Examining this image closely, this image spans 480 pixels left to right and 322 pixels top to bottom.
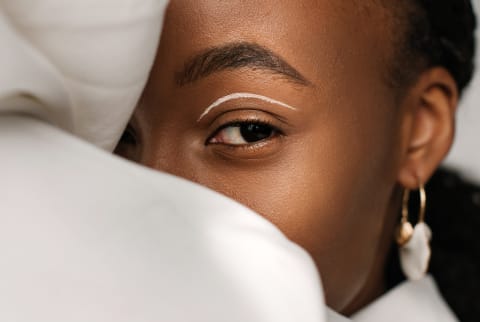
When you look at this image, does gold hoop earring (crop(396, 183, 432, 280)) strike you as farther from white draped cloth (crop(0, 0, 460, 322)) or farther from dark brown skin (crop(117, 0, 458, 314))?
white draped cloth (crop(0, 0, 460, 322))

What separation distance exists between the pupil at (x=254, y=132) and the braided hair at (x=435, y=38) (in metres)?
0.18

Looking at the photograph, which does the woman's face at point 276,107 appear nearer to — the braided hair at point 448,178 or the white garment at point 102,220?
the braided hair at point 448,178

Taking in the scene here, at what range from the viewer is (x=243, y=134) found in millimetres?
764

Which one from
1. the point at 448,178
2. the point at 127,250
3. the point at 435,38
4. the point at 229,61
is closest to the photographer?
the point at 127,250

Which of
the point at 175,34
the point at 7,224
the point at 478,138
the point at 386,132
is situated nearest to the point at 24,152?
the point at 7,224

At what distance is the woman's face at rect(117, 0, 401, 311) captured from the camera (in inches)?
28.5

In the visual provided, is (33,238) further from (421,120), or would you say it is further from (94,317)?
(421,120)

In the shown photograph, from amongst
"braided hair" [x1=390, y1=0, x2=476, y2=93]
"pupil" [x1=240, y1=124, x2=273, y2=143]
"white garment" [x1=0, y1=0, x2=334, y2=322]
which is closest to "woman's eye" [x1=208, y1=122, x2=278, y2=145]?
"pupil" [x1=240, y1=124, x2=273, y2=143]

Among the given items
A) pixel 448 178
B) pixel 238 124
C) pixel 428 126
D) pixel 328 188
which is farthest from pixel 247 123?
pixel 448 178

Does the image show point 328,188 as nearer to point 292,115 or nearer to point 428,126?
point 292,115

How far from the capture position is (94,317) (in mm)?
370

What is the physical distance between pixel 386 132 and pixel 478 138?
2.64ft

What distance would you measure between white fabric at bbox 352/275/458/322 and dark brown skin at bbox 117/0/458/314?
13 centimetres

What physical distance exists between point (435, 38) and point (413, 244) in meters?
0.26
